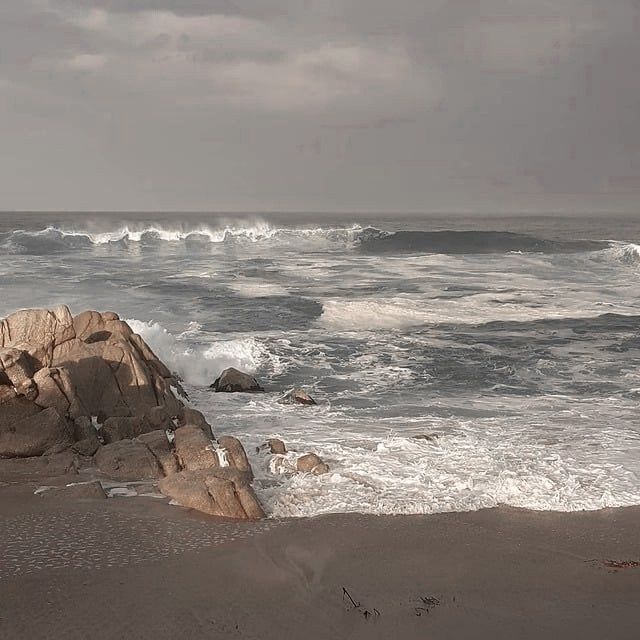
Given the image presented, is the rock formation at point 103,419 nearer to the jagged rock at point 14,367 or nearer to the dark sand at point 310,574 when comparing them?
the jagged rock at point 14,367

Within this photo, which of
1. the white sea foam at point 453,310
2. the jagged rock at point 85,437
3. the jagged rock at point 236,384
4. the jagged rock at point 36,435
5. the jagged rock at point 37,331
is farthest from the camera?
the white sea foam at point 453,310

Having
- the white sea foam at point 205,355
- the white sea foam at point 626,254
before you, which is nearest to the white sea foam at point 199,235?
the white sea foam at point 626,254

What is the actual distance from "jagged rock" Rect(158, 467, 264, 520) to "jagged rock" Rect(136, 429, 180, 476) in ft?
2.11

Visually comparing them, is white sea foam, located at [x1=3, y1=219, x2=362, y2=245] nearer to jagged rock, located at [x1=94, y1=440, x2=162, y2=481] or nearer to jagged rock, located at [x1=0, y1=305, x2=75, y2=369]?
jagged rock, located at [x1=0, y1=305, x2=75, y2=369]

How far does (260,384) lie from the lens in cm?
1622

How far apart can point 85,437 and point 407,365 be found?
880 centimetres

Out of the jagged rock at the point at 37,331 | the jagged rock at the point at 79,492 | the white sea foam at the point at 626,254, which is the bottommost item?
the jagged rock at the point at 79,492

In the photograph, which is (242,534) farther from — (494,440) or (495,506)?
(494,440)

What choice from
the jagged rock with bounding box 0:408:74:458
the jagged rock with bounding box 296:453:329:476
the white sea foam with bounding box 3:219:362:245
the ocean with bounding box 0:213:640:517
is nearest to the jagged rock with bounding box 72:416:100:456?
the jagged rock with bounding box 0:408:74:458

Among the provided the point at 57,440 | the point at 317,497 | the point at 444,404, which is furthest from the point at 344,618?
the point at 444,404

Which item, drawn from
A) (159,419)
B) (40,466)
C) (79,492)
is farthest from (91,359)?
(79,492)

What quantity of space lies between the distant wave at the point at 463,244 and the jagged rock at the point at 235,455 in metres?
49.5

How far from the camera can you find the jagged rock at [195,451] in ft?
34.1

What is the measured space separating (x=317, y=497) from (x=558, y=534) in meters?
2.87
